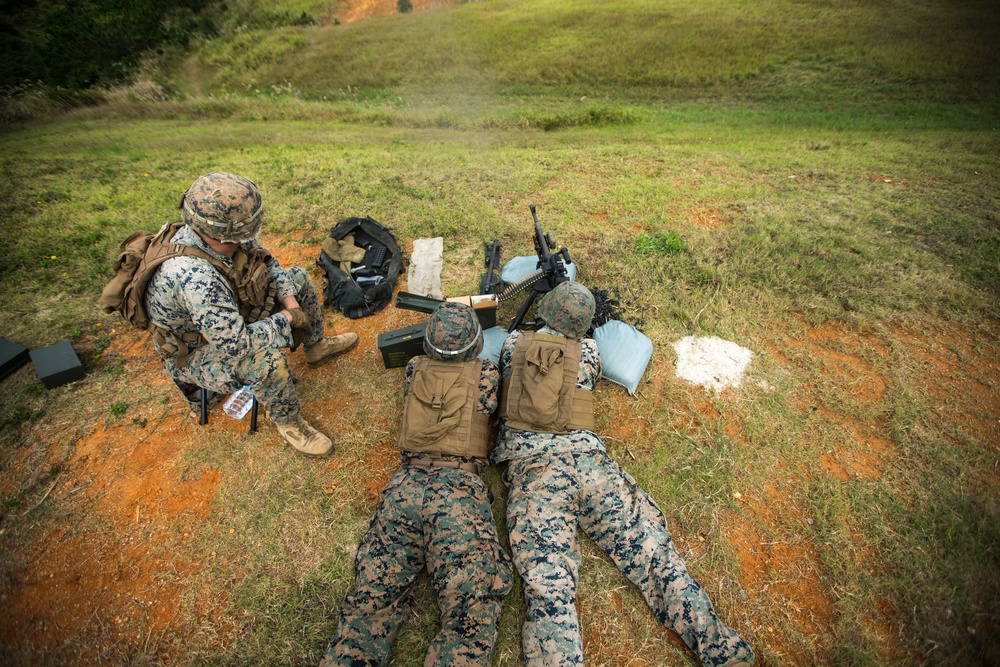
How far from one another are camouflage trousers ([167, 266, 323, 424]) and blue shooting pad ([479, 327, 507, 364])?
1.83 meters

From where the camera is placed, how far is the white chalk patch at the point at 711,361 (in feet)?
15.1

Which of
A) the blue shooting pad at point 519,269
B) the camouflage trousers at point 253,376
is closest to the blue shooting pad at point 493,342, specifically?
the blue shooting pad at point 519,269

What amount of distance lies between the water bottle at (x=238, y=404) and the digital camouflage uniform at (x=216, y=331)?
1.44 ft

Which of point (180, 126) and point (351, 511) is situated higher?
point (180, 126)

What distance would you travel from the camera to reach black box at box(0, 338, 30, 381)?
184 inches

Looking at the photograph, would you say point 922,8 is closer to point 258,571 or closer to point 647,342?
point 647,342

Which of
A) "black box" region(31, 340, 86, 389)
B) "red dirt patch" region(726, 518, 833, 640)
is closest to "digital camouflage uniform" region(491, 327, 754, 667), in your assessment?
"red dirt patch" region(726, 518, 833, 640)

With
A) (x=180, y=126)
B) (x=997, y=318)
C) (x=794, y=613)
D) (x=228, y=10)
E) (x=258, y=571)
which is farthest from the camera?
(x=228, y=10)

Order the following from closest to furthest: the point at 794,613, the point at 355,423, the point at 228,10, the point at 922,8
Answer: the point at 794,613
the point at 355,423
the point at 922,8
the point at 228,10

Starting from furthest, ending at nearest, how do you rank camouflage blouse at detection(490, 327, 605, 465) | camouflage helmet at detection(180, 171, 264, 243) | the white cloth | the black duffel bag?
the white cloth → the black duffel bag → camouflage blouse at detection(490, 327, 605, 465) → camouflage helmet at detection(180, 171, 264, 243)

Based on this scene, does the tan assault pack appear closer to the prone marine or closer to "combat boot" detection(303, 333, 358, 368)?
"combat boot" detection(303, 333, 358, 368)

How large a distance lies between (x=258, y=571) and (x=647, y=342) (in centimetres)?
400

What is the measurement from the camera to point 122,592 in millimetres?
3242

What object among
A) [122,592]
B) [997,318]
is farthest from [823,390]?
[122,592]
